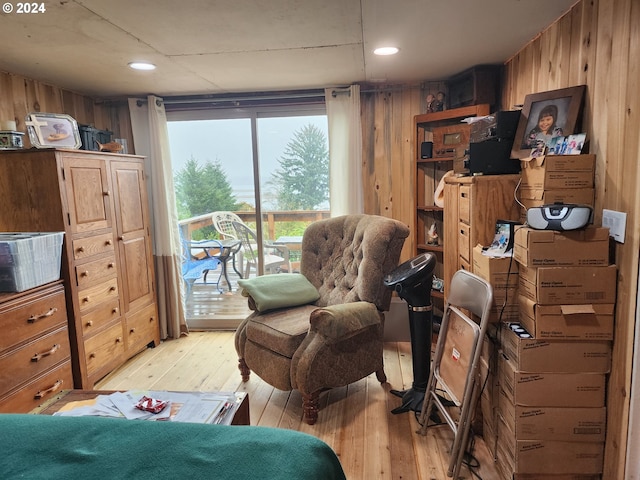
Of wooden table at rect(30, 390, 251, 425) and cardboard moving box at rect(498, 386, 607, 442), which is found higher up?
wooden table at rect(30, 390, 251, 425)

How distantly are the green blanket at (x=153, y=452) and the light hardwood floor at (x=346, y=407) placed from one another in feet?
3.11

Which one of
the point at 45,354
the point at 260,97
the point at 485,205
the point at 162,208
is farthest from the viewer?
the point at 162,208

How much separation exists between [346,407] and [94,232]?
82.4 inches

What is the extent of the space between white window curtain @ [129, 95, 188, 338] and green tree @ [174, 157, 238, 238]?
20 centimetres

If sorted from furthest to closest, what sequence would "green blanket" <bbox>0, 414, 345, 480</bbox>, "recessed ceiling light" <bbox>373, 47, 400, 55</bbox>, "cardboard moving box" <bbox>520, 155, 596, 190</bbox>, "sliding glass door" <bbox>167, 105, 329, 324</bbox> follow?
1. "sliding glass door" <bbox>167, 105, 329, 324</bbox>
2. "recessed ceiling light" <bbox>373, 47, 400, 55</bbox>
3. "cardboard moving box" <bbox>520, 155, 596, 190</bbox>
4. "green blanket" <bbox>0, 414, 345, 480</bbox>

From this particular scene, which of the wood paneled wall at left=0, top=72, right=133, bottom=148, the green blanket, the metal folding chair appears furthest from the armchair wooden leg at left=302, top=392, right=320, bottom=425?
the wood paneled wall at left=0, top=72, right=133, bottom=148

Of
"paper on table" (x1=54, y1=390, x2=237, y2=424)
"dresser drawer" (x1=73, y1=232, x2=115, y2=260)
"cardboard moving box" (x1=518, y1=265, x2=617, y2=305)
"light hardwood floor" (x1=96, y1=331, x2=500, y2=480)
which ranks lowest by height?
"light hardwood floor" (x1=96, y1=331, x2=500, y2=480)

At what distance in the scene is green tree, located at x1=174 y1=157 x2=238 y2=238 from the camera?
12.6 ft

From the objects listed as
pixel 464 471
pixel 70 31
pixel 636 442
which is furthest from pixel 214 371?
pixel 636 442

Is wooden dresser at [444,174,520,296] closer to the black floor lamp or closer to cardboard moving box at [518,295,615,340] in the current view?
the black floor lamp

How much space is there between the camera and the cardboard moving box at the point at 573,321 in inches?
64.4

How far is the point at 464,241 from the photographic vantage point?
238 cm

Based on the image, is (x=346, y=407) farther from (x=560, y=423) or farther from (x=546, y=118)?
(x=546, y=118)

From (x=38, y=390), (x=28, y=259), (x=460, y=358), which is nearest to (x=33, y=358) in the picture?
A: (x=38, y=390)
